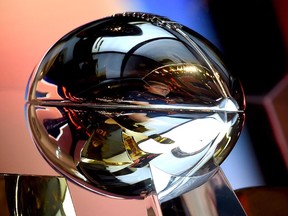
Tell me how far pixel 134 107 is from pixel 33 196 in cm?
38

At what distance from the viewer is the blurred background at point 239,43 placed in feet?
3.84

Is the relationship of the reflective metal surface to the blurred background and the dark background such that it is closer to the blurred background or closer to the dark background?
the blurred background

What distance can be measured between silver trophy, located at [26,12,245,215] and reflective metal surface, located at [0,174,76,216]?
25cm

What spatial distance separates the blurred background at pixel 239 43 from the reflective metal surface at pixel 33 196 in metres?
0.35

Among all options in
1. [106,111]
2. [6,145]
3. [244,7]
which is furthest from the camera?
[244,7]

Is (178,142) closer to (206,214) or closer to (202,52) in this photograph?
(202,52)

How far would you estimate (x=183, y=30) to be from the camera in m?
0.53

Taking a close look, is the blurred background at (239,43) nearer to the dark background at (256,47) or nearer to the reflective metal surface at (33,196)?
the dark background at (256,47)

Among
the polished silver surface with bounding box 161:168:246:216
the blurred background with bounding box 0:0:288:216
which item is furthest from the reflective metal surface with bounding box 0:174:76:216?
the blurred background with bounding box 0:0:288:216

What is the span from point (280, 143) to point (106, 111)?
0.99 metres

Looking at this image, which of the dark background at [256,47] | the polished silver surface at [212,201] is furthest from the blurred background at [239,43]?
the polished silver surface at [212,201]

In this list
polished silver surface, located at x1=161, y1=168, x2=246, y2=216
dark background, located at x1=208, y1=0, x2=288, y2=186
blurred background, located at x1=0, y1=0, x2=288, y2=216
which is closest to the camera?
polished silver surface, located at x1=161, y1=168, x2=246, y2=216

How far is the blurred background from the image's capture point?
1.17 m

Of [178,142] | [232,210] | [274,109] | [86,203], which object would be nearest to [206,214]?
[232,210]
